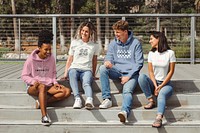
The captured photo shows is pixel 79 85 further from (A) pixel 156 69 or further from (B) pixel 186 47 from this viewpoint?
(B) pixel 186 47

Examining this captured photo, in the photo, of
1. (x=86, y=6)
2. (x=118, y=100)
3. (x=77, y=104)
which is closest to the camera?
(x=77, y=104)

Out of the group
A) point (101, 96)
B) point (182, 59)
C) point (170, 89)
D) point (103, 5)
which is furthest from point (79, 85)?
point (103, 5)

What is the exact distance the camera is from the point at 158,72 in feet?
17.6

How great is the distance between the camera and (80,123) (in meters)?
5.14

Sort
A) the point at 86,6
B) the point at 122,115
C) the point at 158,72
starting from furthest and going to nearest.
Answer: the point at 86,6, the point at 158,72, the point at 122,115

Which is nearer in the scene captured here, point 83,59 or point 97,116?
point 97,116

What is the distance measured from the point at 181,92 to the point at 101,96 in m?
1.18

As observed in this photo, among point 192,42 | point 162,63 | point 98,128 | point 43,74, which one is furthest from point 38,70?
point 192,42

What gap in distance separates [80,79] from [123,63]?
64 cm

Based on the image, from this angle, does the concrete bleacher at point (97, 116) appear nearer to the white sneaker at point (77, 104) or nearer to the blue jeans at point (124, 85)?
the white sneaker at point (77, 104)

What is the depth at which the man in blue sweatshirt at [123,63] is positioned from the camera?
5344mm

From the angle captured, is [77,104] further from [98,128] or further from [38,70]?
[38,70]

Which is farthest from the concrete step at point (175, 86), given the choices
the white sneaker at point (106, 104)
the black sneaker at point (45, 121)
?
the black sneaker at point (45, 121)

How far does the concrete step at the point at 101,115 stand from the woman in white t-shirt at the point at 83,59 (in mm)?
307
